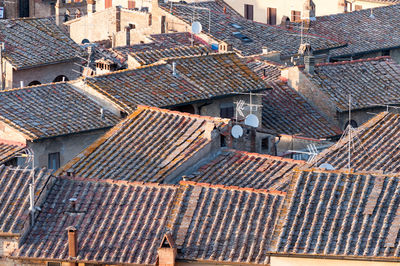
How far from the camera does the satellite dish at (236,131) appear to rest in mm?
44219

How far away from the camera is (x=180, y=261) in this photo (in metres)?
33.8

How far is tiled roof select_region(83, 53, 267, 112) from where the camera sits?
48.6 m

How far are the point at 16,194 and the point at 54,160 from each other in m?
10.2

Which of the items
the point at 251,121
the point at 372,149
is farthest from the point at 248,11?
the point at 372,149

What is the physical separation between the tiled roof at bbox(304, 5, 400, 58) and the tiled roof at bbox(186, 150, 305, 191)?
24583mm

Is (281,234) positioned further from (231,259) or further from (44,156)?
(44,156)

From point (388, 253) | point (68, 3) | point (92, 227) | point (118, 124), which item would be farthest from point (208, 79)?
point (68, 3)

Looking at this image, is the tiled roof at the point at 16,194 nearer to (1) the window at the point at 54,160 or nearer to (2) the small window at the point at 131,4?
(1) the window at the point at 54,160

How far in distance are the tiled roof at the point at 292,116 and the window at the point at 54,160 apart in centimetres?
882

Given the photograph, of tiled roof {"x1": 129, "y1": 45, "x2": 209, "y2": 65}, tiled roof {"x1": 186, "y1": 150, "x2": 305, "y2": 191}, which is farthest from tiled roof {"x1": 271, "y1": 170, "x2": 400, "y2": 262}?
tiled roof {"x1": 129, "y1": 45, "x2": 209, "y2": 65}

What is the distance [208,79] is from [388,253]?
781 inches

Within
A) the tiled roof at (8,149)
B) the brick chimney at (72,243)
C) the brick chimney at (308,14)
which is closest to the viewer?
the brick chimney at (72,243)

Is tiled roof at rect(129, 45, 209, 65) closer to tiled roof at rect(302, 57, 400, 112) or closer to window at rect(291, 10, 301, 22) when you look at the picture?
tiled roof at rect(302, 57, 400, 112)

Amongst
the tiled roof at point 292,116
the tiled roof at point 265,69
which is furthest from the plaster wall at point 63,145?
the tiled roof at point 265,69
